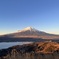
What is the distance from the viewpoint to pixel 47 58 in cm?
1808

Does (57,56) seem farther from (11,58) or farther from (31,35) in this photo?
(31,35)

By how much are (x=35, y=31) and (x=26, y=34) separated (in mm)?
8850

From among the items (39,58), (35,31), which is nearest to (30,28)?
(35,31)

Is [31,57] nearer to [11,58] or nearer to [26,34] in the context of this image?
[11,58]

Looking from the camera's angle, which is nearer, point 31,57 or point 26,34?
point 31,57

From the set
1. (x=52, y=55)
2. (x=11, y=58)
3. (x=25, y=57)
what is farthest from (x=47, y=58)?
(x=11, y=58)

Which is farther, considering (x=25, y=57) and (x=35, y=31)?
(x=35, y=31)

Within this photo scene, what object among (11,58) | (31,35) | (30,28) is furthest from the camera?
(30,28)

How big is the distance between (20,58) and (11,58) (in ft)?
2.37

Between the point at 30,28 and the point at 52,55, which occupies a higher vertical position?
the point at 30,28

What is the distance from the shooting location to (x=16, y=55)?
1762 cm

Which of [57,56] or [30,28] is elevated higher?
[30,28]

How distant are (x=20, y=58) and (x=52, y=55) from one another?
2592 mm

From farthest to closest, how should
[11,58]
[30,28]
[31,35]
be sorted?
[30,28], [31,35], [11,58]
